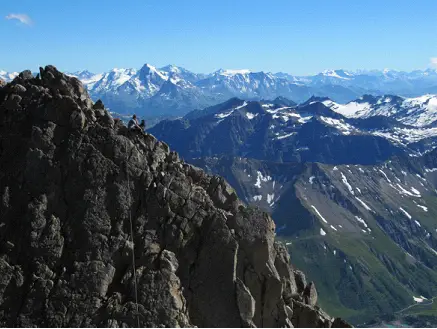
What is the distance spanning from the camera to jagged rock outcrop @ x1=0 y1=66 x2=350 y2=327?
32.0m

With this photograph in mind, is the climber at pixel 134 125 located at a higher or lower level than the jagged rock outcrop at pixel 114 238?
higher

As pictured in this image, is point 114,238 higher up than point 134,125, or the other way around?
point 134,125

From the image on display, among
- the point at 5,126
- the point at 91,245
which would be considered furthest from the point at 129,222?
the point at 5,126

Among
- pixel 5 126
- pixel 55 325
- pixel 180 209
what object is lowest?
pixel 55 325

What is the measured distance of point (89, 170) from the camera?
119 feet

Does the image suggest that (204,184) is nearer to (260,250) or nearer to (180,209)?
(180,209)

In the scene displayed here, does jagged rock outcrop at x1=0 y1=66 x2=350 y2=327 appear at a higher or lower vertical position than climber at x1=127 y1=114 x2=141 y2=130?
lower

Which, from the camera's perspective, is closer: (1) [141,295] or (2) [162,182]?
(1) [141,295]

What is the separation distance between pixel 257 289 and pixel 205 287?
4021mm

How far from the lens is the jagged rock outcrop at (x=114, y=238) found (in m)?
32.0

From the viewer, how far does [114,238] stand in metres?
34.2

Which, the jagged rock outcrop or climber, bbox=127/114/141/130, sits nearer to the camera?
the jagged rock outcrop

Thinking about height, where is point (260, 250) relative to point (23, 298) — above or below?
above

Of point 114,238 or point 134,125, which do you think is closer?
point 114,238
